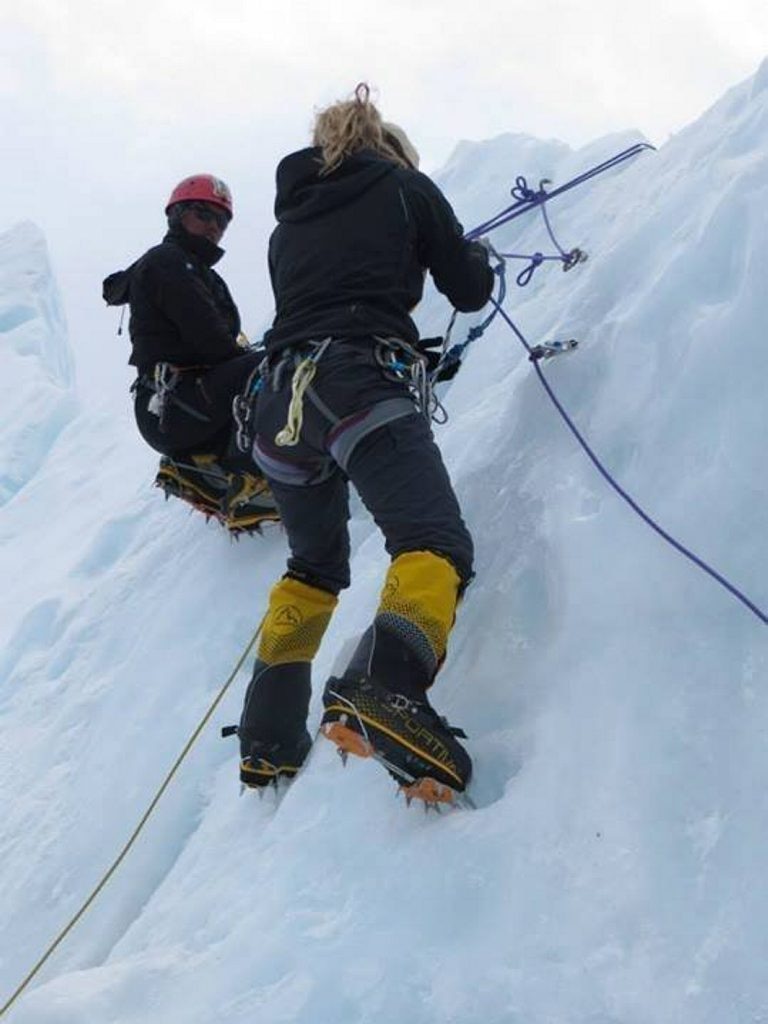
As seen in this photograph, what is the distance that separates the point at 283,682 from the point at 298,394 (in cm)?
77

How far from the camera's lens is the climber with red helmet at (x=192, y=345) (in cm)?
424

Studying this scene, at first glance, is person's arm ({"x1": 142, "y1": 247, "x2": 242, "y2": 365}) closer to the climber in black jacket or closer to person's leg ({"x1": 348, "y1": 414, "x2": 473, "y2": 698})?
the climber in black jacket

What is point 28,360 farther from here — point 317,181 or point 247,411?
point 317,181

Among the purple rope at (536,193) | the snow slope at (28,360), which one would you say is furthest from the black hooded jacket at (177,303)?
the snow slope at (28,360)

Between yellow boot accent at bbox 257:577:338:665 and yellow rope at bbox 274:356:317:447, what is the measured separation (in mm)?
450

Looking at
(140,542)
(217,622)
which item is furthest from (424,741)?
(140,542)

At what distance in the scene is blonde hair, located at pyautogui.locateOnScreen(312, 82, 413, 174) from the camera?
2.71 meters

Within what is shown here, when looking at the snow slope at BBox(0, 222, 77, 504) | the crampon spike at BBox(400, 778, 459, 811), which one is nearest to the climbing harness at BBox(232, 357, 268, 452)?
the crampon spike at BBox(400, 778, 459, 811)

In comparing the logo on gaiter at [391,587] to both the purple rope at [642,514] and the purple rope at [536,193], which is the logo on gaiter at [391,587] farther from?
the purple rope at [536,193]

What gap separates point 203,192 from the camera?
441cm

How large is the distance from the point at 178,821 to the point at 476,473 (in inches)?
57.2

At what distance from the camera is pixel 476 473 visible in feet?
10.3

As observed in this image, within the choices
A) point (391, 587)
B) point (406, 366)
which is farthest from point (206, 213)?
point (391, 587)

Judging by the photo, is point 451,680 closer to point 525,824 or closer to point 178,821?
point 525,824
